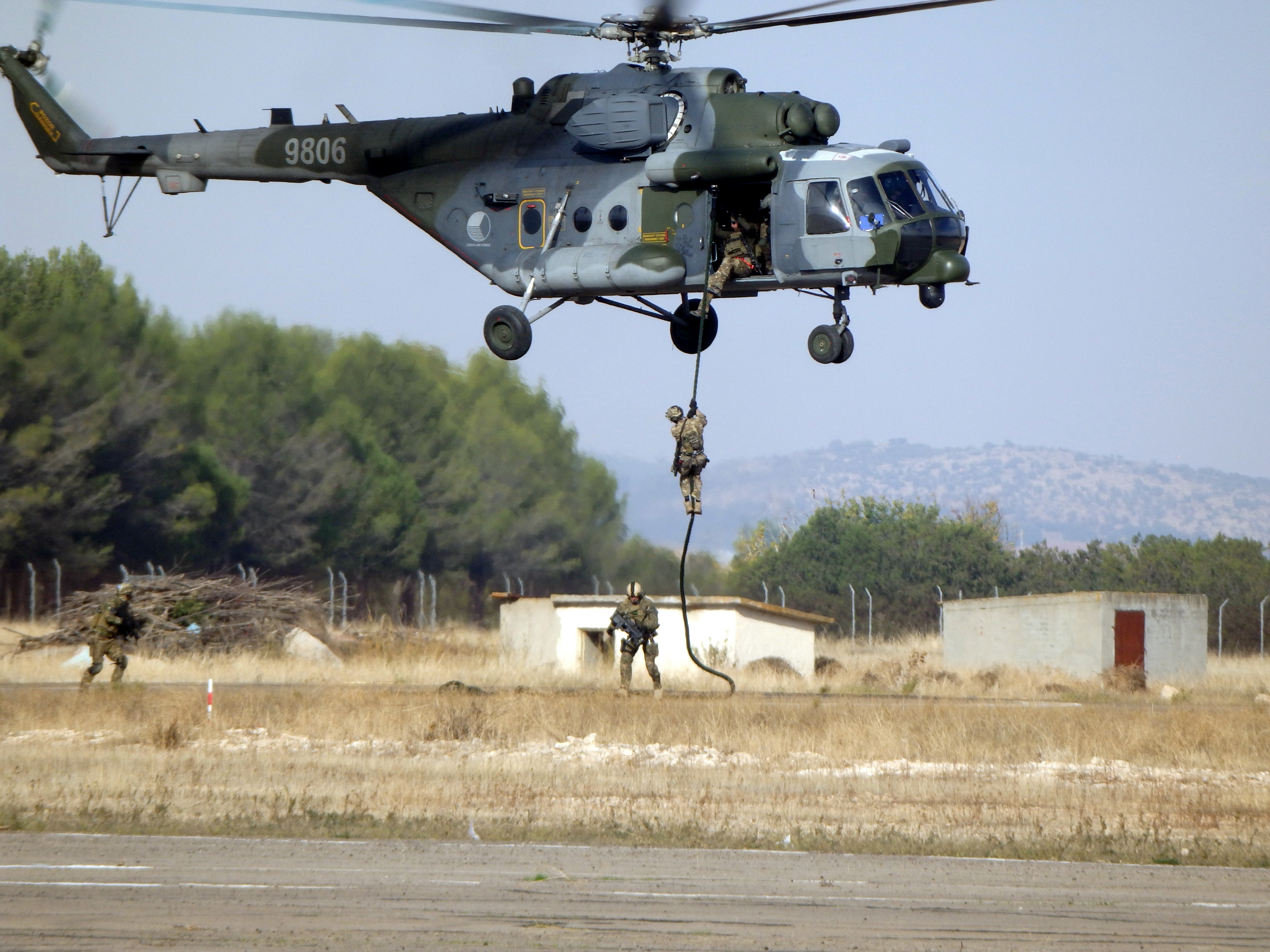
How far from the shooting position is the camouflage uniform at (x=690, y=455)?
15.2 m

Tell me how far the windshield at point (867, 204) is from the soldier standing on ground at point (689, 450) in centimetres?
330

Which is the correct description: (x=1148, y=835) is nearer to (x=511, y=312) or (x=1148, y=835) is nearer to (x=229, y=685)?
(x=511, y=312)

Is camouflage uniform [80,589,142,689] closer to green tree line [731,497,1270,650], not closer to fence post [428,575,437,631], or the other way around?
fence post [428,575,437,631]

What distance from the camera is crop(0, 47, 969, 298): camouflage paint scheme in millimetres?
17203

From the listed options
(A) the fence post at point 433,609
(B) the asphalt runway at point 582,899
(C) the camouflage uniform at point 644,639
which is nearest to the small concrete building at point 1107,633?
(C) the camouflage uniform at point 644,639

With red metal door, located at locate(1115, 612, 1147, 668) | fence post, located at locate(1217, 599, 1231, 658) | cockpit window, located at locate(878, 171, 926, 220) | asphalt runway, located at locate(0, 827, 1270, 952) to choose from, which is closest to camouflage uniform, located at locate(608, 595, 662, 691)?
cockpit window, located at locate(878, 171, 926, 220)

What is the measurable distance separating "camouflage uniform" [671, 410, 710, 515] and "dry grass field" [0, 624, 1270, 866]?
301 centimetres

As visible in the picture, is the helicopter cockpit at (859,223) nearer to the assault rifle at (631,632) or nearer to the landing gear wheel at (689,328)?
the landing gear wheel at (689,328)

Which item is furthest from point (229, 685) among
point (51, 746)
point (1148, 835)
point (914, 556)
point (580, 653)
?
point (914, 556)

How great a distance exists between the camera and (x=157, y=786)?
15289mm

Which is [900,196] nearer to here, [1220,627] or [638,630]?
[638,630]

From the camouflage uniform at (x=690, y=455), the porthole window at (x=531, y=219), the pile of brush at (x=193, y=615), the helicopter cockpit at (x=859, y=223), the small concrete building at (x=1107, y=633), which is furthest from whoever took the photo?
the small concrete building at (x=1107, y=633)

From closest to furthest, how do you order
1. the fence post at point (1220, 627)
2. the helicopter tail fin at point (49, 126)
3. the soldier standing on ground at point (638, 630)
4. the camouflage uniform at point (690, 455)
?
the camouflage uniform at point (690, 455), the helicopter tail fin at point (49, 126), the soldier standing on ground at point (638, 630), the fence post at point (1220, 627)

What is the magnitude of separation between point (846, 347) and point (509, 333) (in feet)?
13.2
